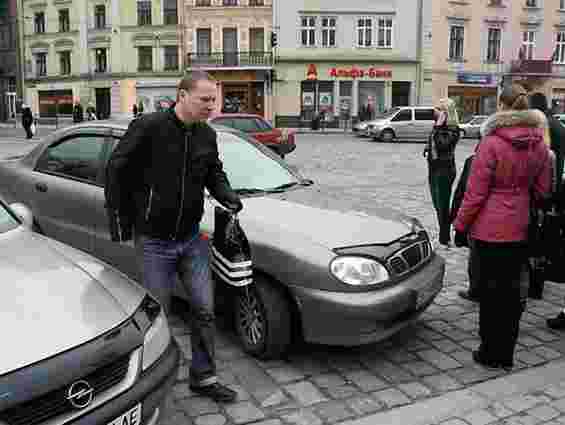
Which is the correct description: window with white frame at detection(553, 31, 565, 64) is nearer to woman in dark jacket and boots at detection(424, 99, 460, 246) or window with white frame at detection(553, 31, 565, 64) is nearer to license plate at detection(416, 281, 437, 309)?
woman in dark jacket and boots at detection(424, 99, 460, 246)

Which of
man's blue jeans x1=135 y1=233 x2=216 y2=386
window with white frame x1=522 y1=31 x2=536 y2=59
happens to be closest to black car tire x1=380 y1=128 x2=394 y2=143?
window with white frame x1=522 y1=31 x2=536 y2=59

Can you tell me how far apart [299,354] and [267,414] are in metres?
0.82

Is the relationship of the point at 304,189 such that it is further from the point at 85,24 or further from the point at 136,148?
the point at 85,24

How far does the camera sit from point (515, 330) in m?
4.01

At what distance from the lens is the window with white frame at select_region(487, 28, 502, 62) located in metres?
41.7

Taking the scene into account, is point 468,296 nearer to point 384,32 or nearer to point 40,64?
point 384,32

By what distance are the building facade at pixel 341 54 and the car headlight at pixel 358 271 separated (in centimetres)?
3671

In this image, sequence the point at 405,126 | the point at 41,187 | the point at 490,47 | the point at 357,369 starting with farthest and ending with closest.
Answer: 1. the point at 490,47
2. the point at 405,126
3. the point at 41,187
4. the point at 357,369

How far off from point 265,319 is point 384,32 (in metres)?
39.5

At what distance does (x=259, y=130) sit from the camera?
54.8 ft

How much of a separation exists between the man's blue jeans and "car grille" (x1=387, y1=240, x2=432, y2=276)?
1235 millimetres

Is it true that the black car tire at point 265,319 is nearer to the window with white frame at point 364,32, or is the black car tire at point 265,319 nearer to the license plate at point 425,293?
the license plate at point 425,293

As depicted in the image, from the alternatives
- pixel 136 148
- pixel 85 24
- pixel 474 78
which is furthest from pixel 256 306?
pixel 85 24

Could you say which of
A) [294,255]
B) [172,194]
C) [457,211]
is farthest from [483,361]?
[172,194]
